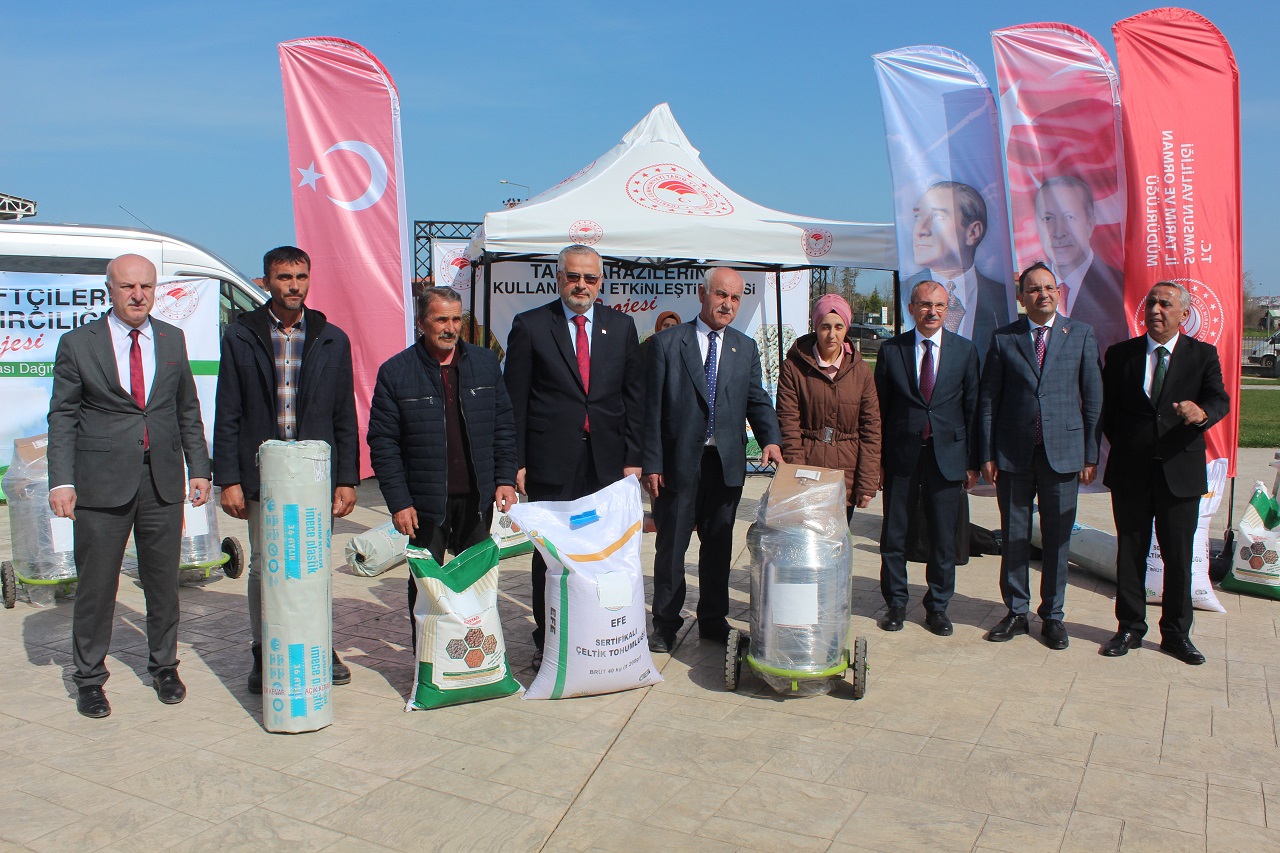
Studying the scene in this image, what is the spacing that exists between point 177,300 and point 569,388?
19.1ft

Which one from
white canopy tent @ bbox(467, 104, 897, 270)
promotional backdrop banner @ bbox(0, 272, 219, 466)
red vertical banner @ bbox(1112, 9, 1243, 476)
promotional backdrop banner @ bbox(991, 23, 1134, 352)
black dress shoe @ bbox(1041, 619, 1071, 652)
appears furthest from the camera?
promotional backdrop banner @ bbox(0, 272, 219, 466)

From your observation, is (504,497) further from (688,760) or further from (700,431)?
(688,760)

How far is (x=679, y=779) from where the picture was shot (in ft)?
10.8

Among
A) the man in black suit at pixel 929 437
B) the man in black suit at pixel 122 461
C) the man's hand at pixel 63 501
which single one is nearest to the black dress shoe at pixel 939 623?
the man in black suit at pixel 929 437

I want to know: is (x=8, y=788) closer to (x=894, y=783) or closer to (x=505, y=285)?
(x=894, y=783)

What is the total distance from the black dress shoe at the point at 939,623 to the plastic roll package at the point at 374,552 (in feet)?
11.0

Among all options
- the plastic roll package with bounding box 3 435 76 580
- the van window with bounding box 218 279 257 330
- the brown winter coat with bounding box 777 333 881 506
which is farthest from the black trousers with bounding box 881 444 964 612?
the van window with bounding box 218 279 257 330

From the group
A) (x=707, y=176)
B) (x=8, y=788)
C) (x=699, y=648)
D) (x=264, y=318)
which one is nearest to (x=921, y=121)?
(x=707, y=176)

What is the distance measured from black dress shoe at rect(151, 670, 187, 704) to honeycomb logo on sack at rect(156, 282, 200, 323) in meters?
5.27

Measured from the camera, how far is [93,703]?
385cm

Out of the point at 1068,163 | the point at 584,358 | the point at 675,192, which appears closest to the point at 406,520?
the point at 584,358

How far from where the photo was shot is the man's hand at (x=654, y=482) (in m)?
4.50

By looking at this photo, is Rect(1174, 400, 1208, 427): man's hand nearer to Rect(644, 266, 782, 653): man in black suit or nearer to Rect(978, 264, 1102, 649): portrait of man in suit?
Rect(978, 264, 1102, 649): portrait of man in suit

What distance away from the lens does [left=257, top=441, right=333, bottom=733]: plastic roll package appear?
140 inches
